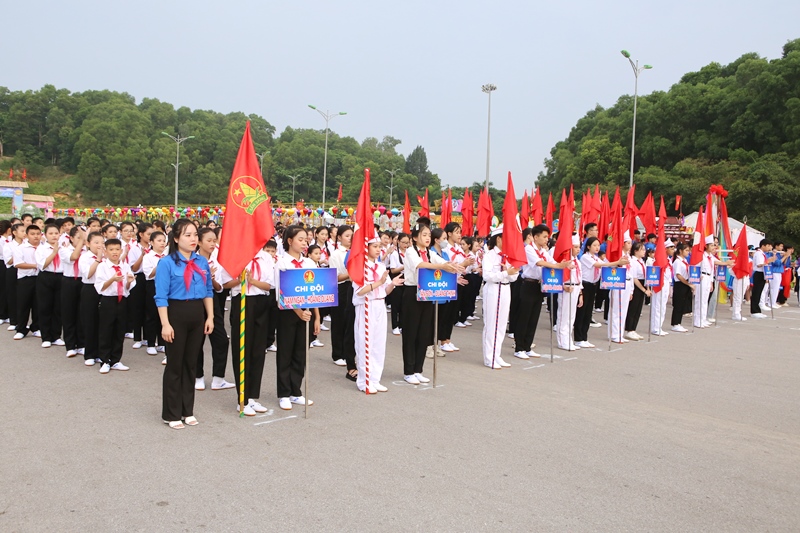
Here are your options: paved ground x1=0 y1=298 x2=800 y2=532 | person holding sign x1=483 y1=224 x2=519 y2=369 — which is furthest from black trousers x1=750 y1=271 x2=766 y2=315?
person holding sign x1=483 y1=224 x2=519 y2=369

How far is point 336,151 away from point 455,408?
98.6 m

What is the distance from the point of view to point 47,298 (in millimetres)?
8781

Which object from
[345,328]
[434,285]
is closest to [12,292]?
[345,328]

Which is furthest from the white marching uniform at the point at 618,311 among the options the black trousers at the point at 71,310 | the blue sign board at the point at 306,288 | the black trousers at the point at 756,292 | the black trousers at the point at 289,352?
the black trousers at the point at 71,310

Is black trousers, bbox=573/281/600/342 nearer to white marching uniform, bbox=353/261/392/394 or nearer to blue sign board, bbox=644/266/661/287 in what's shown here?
blue sign board, bbox=644/266/661/287

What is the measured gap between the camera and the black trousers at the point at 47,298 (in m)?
8.78

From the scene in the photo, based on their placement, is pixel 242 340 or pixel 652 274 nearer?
pixel 242 340

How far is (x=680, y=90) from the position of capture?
4353cm

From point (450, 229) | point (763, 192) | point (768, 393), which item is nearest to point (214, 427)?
point (450, 229)

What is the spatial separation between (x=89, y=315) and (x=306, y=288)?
3.53m

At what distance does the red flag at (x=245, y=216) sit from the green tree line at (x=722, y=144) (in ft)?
87.6

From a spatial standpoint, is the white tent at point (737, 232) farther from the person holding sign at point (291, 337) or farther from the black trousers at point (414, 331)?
the person holding sign at point (291, 337)

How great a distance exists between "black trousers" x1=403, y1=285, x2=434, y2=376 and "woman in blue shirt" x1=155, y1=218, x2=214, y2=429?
8.23 ft

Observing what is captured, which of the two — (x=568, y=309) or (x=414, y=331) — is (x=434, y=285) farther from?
(x=568, y=309)
